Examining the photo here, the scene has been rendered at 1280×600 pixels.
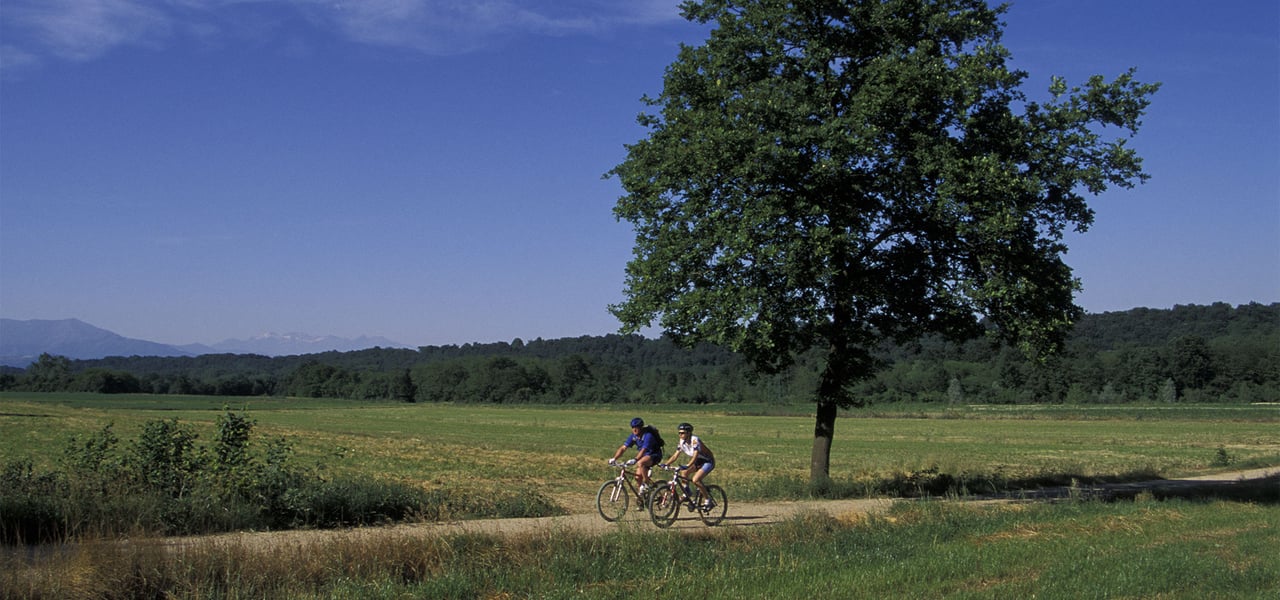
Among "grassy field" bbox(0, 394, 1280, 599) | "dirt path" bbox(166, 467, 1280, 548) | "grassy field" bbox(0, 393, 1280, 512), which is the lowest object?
"grassy field" bbox(0, 393, 1280, 512)

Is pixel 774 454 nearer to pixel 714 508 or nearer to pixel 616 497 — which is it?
pixel 714 508

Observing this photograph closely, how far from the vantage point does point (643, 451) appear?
1653cm

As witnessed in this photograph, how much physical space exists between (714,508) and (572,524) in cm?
273

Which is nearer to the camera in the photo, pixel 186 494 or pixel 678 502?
pixel 186 494

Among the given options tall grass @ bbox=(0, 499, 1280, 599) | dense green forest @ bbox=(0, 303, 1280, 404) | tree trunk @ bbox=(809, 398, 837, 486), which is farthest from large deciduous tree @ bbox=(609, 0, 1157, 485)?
dense green forest @ bbox=(0, 303, 1280, 404)

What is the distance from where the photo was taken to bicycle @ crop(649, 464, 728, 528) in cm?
1563

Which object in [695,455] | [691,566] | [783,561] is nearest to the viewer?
[691,566]

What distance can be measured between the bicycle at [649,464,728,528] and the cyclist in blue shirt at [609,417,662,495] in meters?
0.30

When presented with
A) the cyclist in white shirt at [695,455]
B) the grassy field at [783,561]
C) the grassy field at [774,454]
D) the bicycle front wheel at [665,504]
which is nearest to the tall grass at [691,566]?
the grassy field at [783,561]

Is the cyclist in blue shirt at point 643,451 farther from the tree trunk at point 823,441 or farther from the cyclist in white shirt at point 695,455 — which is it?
the tree trunk at point 823,441

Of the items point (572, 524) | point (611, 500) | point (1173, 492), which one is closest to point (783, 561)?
point (572, 524)

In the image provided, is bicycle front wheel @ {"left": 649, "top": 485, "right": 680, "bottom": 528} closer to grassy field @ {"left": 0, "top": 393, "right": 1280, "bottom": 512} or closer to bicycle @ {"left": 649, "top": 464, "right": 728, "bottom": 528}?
bicycle @ {"left": 649, "top": 464, "right": 728, "bottom": 528}

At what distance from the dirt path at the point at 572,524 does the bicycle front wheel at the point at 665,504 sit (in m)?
0.21

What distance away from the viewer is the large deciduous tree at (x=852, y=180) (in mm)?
17094
